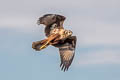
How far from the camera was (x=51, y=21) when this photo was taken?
65.0 feet

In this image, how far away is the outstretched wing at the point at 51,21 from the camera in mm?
19531

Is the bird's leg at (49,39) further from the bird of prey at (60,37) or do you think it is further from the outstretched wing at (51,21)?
the outstretched wing at (51,21)

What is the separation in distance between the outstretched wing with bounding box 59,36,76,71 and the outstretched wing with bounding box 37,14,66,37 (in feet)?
3.21

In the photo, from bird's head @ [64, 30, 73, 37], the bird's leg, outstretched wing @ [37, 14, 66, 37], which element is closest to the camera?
the bird's leg

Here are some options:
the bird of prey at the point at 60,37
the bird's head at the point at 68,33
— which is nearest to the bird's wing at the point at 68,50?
the bird of prey at the point at 60,37

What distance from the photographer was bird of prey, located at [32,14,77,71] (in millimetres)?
18500

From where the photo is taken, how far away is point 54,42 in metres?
18.6

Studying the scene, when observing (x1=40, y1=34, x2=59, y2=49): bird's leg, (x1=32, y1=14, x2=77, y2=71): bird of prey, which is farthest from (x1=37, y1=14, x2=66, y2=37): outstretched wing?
(x1=40, y1=34, x2=59, y2=49): bird's leg

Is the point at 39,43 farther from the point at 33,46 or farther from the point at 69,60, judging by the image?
the point at 69,60

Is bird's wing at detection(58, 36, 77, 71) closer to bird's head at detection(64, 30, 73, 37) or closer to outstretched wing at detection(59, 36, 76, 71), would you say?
outstretched wing at detection(59, 36, 76, 71)

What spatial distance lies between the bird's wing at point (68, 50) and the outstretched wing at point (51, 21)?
977mm

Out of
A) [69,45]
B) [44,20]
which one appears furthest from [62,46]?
[44,20]

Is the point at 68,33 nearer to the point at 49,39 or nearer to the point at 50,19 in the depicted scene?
the point at 49,39

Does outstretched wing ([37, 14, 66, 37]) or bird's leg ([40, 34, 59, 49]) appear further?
outstretched wing ([37, 14, 66, 37])
